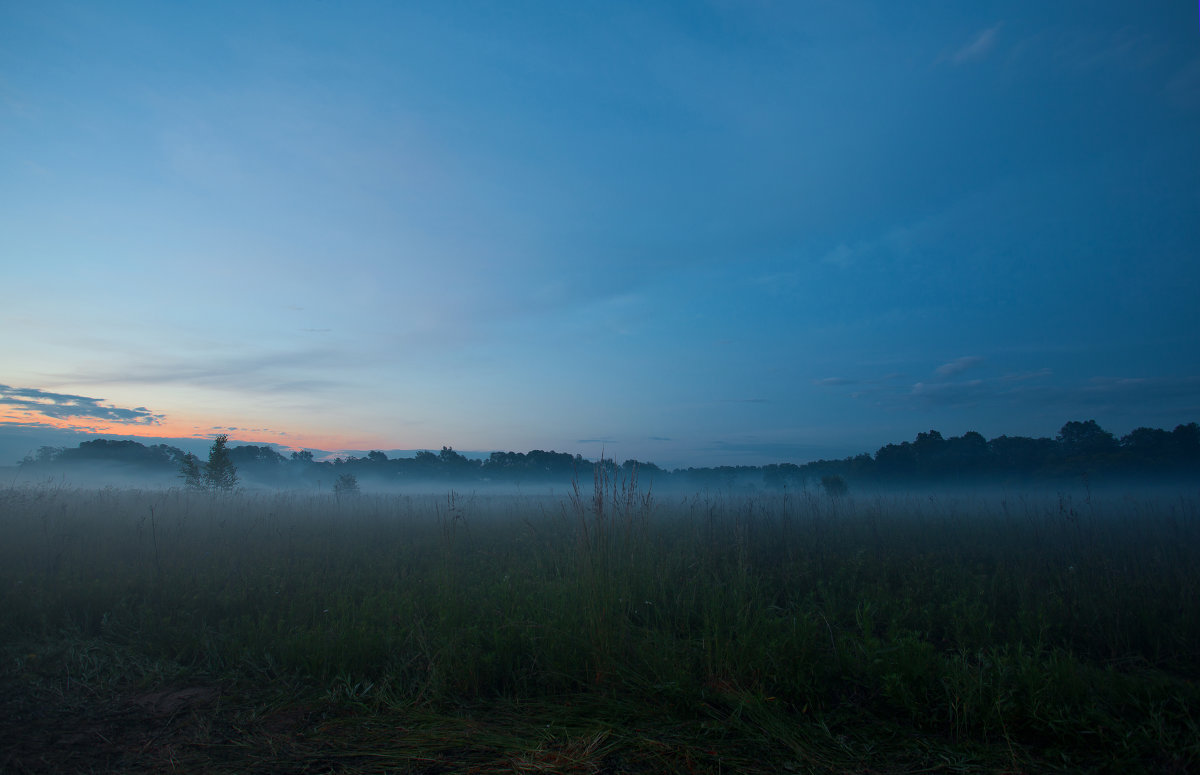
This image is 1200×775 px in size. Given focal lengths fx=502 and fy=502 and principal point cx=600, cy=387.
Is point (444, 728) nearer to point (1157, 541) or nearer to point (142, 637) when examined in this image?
point (142, 637)

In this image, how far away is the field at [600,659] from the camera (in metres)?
2.64

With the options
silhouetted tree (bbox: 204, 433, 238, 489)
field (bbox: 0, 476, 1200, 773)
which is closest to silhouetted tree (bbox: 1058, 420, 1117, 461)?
field (bbox: 0, 476, 1200, 773)

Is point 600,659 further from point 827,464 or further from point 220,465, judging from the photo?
point 827,464

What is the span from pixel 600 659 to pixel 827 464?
48872 millimetres

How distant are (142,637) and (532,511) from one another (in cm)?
937

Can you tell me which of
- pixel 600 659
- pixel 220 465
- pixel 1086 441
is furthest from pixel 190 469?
pixel 1086 441

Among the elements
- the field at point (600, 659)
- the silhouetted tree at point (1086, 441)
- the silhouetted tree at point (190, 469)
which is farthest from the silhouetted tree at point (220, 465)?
the silhouetted tree at point (1086, 441)

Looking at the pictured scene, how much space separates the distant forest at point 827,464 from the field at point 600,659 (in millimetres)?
1695

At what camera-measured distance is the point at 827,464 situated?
4722cm

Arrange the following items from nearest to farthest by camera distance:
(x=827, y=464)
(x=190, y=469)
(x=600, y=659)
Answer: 1. (x=600, y=659)
2. (x=190, y=469)
3. (x=827, y=464)

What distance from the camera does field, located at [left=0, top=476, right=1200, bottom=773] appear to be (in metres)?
2.64

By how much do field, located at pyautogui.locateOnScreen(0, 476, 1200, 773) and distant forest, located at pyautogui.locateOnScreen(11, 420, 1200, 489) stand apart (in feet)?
5.56

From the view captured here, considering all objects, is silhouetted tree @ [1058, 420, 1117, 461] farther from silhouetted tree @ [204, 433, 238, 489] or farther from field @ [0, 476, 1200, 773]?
silhouetted tree @ [204, 433, 238, 489]

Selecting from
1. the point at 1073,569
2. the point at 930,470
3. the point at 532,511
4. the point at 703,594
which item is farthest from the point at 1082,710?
the point at 930,470
